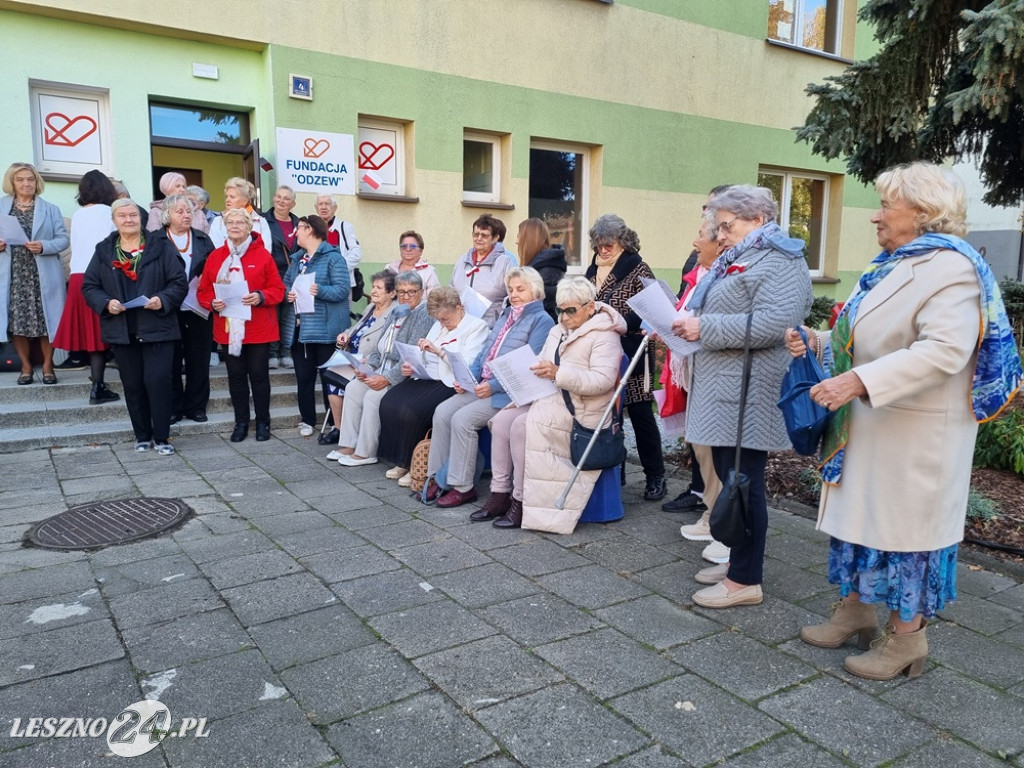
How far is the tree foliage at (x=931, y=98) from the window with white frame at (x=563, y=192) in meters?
3.70

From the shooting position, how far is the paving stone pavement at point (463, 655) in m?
2.49

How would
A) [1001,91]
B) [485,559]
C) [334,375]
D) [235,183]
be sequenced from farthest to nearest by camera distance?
1. [235,183]
2. [334,375]
3. [1001,91]
4. [485,559]

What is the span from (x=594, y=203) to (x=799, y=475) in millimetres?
5869

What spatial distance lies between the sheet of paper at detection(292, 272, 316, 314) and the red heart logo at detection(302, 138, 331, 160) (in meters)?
1.94

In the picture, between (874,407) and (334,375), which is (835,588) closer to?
(874,407)

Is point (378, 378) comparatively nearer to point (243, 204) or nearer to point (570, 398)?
point (570, 398)

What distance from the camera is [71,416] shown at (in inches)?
264

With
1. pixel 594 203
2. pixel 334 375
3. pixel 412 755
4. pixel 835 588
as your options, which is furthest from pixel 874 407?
pixel 594 203

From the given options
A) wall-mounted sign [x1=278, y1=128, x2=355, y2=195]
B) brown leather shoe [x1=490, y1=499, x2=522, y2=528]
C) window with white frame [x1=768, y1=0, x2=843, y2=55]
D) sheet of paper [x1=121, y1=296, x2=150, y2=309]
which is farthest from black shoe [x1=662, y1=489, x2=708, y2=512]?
window with white frame [x1=768, y1=0, x2=843, y2=55]

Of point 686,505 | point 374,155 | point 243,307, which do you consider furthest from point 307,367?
point 686,505

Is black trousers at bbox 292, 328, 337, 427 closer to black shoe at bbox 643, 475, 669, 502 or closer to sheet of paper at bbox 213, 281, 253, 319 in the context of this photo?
sheet of paper at bbox 213, 281, 253, 319

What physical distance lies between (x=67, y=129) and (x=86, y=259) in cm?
169

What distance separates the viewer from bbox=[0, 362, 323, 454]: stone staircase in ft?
20.9

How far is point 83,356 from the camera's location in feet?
25.3
